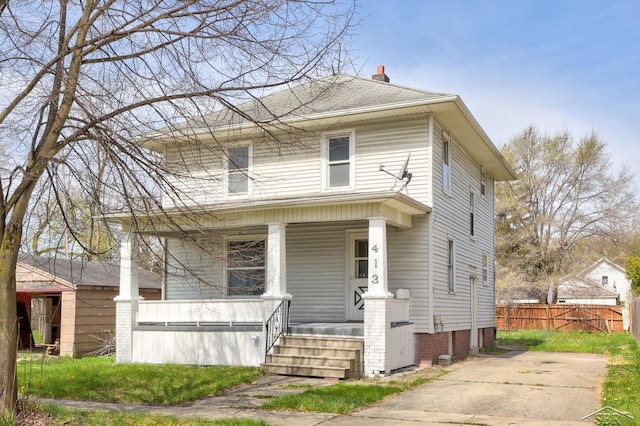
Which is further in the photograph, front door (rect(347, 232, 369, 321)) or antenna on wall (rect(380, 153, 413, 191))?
front door (rect(347, 232, 369, 321))

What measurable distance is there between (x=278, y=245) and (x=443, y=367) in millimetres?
5077

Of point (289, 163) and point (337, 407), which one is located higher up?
point (289, 163)

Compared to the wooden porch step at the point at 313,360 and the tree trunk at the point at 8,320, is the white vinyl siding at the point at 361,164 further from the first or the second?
the tree trunk at the point at 8,320

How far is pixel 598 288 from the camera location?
52.2 metres

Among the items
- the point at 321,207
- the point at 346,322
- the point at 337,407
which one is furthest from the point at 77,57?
the point at 346,322

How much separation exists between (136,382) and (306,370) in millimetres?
3348

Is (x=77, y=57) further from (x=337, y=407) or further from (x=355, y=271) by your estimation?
(x=355, y=271)

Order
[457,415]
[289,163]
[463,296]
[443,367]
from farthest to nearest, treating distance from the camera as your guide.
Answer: [463,296] → [289,163] → [443,367] → [457,415]

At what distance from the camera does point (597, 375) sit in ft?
48.7

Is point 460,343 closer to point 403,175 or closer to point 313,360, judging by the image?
point 403,175

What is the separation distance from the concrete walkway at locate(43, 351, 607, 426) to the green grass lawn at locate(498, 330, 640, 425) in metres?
0.34

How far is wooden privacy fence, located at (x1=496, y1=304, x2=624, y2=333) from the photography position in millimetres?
35000

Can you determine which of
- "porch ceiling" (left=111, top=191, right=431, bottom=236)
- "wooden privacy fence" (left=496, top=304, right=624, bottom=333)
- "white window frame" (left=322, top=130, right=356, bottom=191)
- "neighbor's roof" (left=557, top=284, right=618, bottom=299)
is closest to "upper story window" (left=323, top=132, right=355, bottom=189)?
"white window frame" (left=322, top=130, right=356, bottom=191)

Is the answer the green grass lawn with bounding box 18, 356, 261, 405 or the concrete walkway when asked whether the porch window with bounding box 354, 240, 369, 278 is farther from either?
the green grass lawn with bounding box 18, 356, 261, 405
